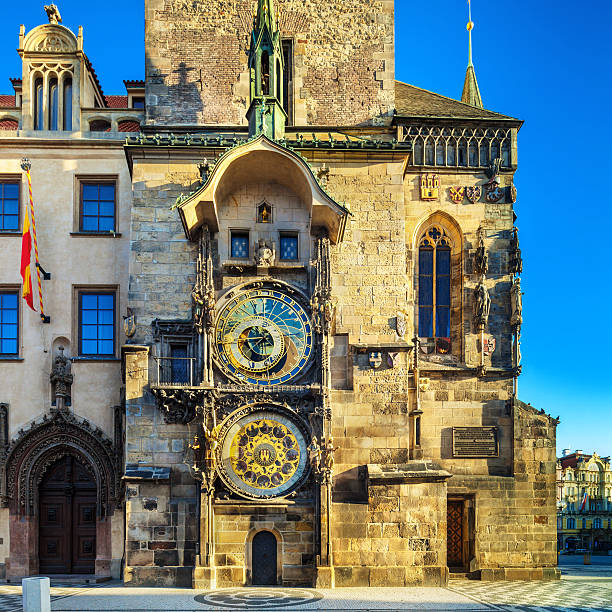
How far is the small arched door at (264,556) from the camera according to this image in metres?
17.4

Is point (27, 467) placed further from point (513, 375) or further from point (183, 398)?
point (513, 375)

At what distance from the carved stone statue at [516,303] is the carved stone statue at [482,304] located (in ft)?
2.05

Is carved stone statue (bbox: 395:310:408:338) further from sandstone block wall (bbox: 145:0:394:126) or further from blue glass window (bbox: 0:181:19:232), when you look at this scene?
blue glass window (bbox: 0:181:19:232)

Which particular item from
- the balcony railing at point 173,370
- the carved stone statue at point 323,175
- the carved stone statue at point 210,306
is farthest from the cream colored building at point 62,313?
the carved stone statue at point 323,175

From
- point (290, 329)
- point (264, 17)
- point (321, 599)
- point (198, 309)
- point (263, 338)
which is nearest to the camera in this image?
point (321, 599)

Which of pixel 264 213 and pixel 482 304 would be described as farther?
pixel 482 304

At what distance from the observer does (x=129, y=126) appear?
73.6 ft

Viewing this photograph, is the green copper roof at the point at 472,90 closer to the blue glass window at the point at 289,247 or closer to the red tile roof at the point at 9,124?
the blue glass window at the point at 289,247

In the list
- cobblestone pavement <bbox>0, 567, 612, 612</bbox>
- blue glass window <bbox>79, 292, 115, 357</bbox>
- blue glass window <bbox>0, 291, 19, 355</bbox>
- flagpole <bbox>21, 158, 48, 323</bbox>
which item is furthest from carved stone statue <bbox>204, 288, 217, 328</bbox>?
blue glass window <bbox>0, 291, 19, 355</bbox>

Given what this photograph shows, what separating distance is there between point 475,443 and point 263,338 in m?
6.42

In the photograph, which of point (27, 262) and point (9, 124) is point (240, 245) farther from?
point (9, 124)

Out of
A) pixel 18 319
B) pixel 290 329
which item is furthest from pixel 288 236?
pixel 18 319

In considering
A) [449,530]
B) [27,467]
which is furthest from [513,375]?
[27,467]

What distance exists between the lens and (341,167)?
1942cm
